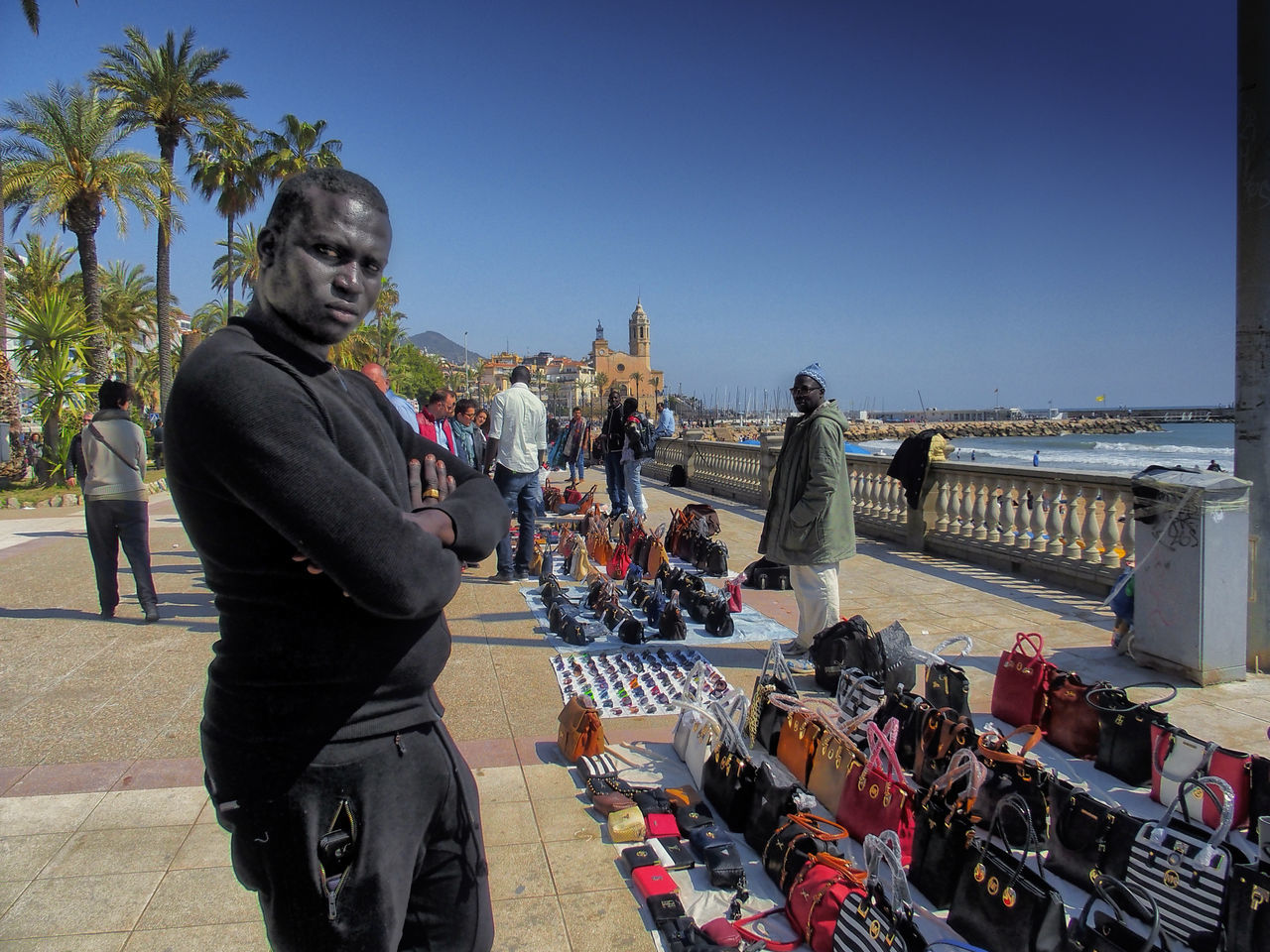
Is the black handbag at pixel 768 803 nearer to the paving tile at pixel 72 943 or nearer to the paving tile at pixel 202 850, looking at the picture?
the paving tile at pixel 202 850

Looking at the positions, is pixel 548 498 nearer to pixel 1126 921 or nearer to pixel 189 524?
pixel 1126 921

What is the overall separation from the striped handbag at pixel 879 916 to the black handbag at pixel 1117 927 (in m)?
0.50

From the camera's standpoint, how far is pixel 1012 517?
9.05 meters

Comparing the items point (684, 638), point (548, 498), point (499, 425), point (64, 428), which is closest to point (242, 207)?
point (64, 428)

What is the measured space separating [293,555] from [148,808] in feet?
11.0

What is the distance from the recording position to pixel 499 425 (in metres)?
8.34

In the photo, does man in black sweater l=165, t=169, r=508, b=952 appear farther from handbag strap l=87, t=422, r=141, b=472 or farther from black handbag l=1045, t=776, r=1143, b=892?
handbag strap l=87, t=422, r=141, b=472

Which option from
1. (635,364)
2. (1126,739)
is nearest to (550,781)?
(1126,739)

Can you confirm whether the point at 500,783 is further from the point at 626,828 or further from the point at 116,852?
the point at 116,852

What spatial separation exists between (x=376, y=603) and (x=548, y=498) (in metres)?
12.6

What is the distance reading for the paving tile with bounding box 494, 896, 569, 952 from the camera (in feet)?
8.79

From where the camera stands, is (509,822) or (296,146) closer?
(509,822)

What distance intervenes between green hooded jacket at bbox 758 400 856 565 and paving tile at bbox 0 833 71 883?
442 centimetres

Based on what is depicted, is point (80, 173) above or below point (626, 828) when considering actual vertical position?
above
